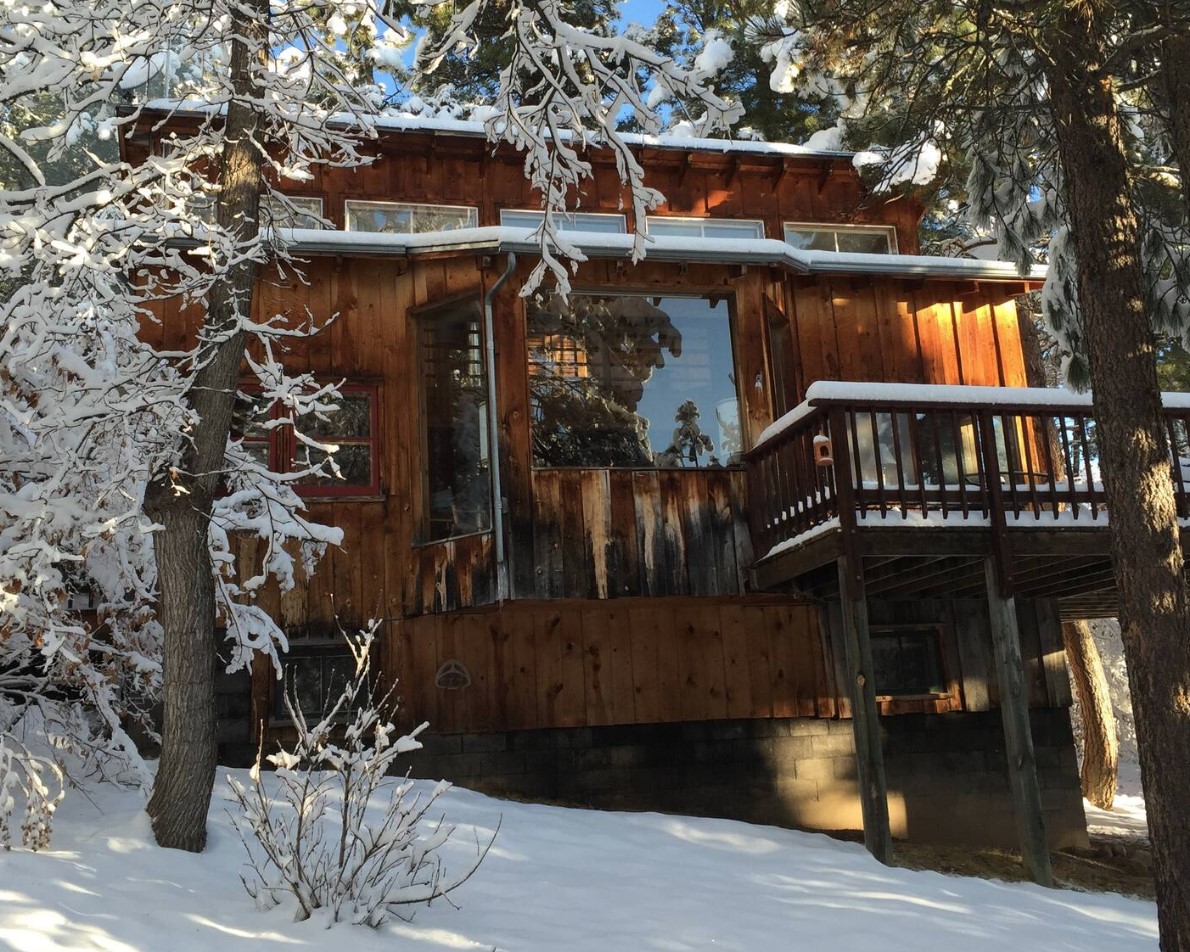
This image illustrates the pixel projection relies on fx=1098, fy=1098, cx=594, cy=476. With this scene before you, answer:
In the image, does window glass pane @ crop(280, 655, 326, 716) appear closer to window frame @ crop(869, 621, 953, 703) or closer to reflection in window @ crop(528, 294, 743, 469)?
reflection in window @ crop(528, 294, 743, 469)

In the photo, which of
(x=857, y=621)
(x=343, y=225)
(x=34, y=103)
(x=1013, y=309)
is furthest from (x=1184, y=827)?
(x=34, y=103)

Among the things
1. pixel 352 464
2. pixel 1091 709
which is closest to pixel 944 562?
pixel 352 464

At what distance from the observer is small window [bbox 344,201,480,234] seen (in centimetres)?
1241

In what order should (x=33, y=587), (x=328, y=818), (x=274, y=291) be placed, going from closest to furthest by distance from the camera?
(x=33, y=587)
(x=328, y=818)
(x=274, y=291)

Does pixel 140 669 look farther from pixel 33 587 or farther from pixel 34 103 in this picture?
pixel 34 103

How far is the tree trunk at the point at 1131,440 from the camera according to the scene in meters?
6.51

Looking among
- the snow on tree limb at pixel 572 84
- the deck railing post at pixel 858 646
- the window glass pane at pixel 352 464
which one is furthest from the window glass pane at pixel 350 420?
the deck railing post at pixel 858 646

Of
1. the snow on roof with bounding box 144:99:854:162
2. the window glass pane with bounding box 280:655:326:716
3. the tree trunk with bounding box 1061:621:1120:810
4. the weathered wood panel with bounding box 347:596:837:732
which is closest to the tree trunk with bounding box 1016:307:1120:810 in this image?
the tree trunk with bounding box 1061:621:1120:810

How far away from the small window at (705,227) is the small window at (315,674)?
6.13 m

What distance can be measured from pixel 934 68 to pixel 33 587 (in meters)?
6.47

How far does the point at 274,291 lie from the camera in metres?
11.0

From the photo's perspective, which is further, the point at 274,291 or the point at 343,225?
the point at 343,225

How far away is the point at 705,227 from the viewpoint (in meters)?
13.3

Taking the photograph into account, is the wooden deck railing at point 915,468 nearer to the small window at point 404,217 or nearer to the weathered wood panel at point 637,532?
the weathered wood panel at point 637,532
